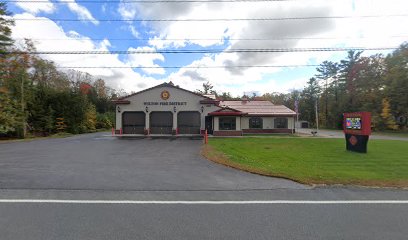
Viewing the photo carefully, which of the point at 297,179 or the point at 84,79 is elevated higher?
the point at 84,79

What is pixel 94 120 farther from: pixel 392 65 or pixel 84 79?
pixel 392 65

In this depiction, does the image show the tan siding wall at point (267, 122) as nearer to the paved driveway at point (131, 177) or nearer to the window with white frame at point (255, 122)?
the window with white frame at point (255, 122)

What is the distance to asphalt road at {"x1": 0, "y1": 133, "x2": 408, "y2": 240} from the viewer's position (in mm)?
3928

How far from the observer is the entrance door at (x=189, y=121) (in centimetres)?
3105

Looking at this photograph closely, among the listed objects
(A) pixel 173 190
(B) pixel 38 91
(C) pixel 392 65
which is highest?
(C) pixel 392 65

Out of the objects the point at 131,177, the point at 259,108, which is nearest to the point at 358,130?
the point at 131,177

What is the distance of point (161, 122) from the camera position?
3123 cm

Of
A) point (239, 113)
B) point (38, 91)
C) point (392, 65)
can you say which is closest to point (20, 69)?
point (38, 91)

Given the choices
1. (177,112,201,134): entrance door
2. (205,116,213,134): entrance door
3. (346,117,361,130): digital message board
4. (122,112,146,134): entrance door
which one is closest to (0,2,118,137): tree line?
Result: (122,112,146,134): entrance door

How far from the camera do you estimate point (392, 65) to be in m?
40.6

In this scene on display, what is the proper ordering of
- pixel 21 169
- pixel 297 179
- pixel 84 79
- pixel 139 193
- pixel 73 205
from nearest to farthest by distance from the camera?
pixel 73 205 < pixel 139 193 < pixel 297 179 < pixel 21 169 < pixel 84 79

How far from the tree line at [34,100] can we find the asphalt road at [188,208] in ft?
76.6

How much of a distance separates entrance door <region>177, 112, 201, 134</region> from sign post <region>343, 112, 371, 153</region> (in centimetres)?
1814

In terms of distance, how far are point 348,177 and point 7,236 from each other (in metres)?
8.41
